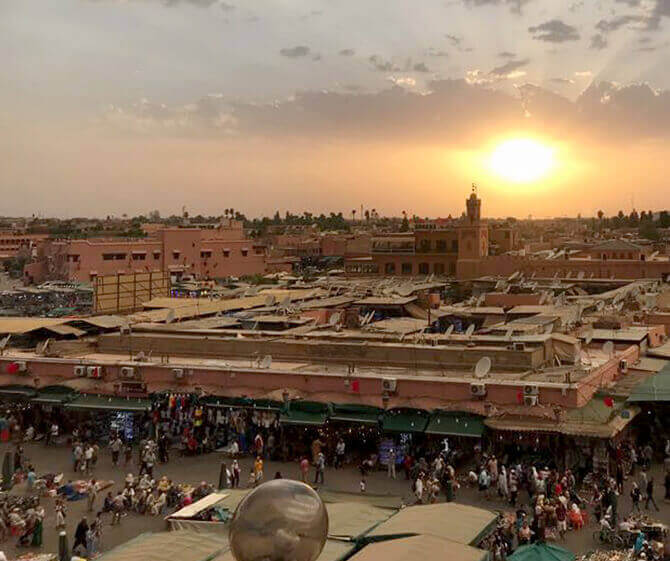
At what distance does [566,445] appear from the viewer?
19.3m

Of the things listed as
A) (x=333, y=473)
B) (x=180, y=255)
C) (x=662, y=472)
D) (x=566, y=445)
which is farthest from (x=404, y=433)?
(x=180, y=255)

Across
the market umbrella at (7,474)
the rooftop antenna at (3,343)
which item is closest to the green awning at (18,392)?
the rooftop antenna at (3,343)

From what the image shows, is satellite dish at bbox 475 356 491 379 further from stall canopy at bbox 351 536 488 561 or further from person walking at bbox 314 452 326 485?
stall canopy at bbox 351 536 488 561

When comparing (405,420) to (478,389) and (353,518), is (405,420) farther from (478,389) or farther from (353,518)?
(353,518)

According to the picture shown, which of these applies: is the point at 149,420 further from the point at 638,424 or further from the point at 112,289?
the point at 112,289

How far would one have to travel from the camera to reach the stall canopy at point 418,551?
11.2m

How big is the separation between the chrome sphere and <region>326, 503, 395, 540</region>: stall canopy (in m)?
8.82

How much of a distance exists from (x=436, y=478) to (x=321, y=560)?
7.54 metres

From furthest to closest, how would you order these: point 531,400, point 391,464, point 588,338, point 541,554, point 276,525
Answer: point 588,338, point 391,464, point 531,400, point 541,554, point 276,525

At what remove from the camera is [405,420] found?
20.5 meters

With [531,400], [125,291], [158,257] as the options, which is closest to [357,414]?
[531,400]

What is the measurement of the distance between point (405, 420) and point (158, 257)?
52324 mm

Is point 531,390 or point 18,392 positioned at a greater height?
point 531,390

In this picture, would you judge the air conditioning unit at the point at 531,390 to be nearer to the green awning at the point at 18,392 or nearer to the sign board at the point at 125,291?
the green awning at the point at 18,392
